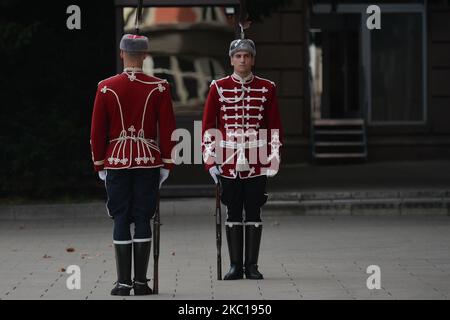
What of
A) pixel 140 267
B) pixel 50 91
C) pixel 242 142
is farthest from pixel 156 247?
pixel 50 91

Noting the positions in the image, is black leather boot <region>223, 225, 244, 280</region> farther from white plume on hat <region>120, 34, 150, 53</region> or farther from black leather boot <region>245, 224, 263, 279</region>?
white plume on hat <region>120, 34, 150, 53</region>

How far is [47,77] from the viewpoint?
19.6 m

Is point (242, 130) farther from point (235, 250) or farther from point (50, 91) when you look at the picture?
point (50, 91)

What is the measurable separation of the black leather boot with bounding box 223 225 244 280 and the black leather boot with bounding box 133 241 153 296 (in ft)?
3.78

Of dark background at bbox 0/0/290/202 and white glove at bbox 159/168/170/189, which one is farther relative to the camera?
dark background at bbox 0/0/290/202

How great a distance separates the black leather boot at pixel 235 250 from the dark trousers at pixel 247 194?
150 mm

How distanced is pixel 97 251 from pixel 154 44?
6.12 m

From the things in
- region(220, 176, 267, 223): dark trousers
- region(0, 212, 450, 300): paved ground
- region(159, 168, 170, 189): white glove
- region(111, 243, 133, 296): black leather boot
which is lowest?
region(0, 212, 450, 300): paved ground

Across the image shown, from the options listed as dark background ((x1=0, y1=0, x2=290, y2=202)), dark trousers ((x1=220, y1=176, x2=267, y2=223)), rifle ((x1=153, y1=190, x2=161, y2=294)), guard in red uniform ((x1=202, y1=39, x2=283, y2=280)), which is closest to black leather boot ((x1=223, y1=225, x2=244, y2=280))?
guard in red uniform ((x1=202, y1=39, x2=283, y2=280))

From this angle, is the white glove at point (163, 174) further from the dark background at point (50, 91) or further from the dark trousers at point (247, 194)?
the dark background at point (50, 91)

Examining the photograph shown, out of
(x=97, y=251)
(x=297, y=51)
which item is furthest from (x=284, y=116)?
(x=97, y=251)

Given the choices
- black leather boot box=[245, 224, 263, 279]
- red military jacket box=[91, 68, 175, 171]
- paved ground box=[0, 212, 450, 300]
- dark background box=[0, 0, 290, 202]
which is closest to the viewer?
red military jacket box=[91, 68, 175, 171]

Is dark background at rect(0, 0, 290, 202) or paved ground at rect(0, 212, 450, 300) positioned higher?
dark background at rect(0, 0, 290, 202)

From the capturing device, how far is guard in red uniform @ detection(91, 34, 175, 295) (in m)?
10.5
